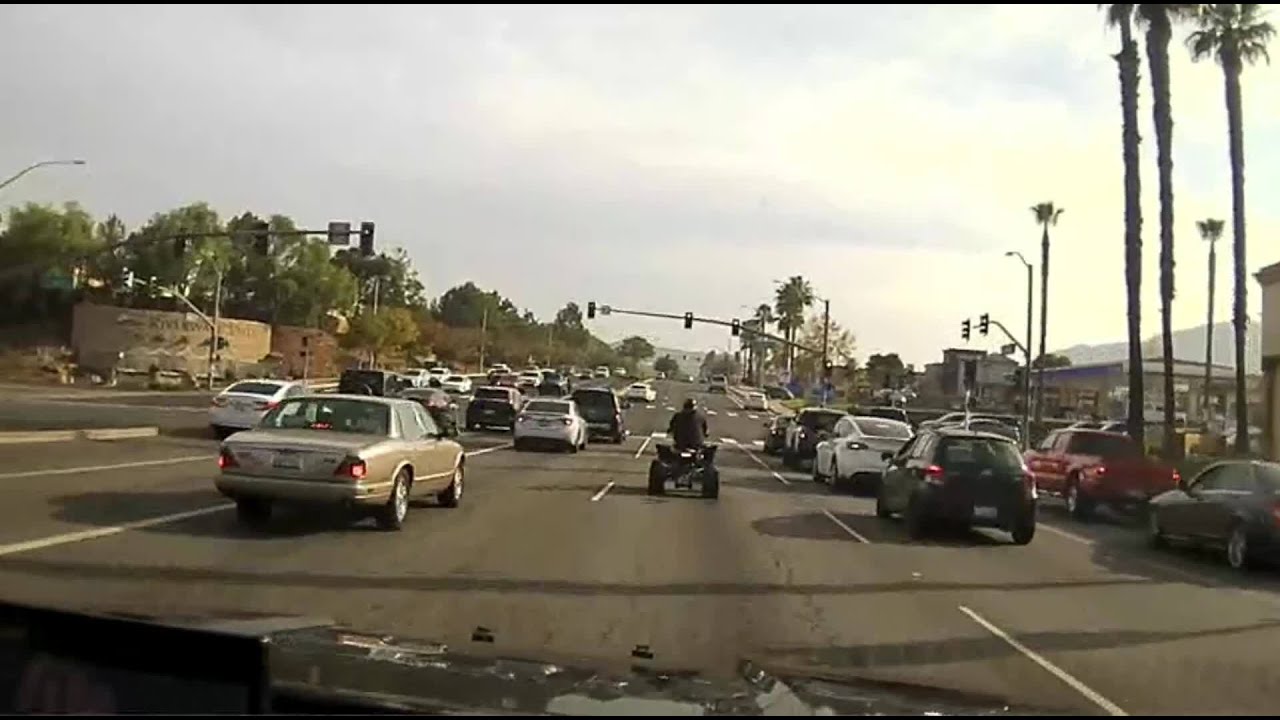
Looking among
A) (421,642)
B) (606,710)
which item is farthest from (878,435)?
(606,710)

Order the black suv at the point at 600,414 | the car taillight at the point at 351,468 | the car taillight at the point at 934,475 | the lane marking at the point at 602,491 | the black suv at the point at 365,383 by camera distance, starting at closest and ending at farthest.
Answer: the car taillight at the point at 351,468 → the car taillight at the point at 934,475 → the lane marking at the point at 602,491 → the black suv at the point at 365,383 → the black suv at the point at 600,414

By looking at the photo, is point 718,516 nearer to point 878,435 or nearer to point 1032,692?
point 878,435

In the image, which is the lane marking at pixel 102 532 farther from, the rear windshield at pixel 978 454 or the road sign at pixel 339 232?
the road sign at pixel 339 232

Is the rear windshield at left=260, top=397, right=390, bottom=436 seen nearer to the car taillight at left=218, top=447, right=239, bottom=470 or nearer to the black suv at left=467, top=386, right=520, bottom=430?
the car taillight at left=218, top=447, right=239, bottom=470

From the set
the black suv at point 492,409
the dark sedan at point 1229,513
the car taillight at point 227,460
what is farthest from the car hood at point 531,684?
the black suv at point 492,409

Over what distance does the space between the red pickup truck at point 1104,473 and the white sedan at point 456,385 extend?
51940mm

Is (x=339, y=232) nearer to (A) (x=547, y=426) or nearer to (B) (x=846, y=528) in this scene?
(A) (x=547, y=426)

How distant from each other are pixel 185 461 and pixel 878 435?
13639 mm

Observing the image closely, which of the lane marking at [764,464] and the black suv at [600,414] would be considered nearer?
the lane marking at [764,464]

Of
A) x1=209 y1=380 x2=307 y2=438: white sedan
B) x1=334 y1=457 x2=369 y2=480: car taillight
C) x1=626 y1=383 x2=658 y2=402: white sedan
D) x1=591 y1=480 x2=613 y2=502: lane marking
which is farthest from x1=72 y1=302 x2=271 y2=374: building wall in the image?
x1=334 y1=457 x2=369 y2=480: car taillight

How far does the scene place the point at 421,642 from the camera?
301 inches

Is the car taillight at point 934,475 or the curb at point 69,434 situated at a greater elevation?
the car taillight at point 934,475

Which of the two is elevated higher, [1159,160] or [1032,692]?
[1159,160]

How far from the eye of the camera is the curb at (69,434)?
2902cm
